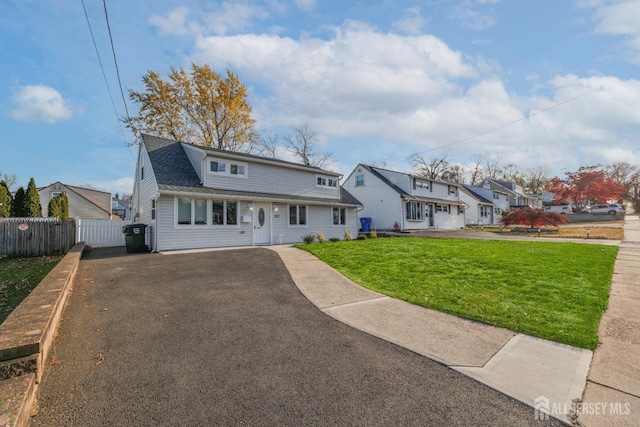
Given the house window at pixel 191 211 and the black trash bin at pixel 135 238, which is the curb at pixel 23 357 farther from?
the black trash bin at pixel 135 238

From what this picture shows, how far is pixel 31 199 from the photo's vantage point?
714 inches

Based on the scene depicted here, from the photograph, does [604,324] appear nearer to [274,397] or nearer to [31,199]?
[274,397]

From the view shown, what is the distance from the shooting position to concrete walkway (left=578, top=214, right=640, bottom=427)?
228 centimetres

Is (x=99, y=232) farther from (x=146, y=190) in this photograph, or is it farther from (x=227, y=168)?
(x=227, y=168)

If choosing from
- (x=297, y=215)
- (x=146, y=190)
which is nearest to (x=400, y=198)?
(x=297, y=215)

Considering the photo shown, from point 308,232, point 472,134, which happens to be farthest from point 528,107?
point 308,232

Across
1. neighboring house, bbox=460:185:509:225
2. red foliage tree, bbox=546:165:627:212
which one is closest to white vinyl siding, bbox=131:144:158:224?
neighboring house, bbox=460:185:509:225

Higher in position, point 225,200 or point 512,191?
point 512,191

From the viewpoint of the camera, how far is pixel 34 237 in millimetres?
11297

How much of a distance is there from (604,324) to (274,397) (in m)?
4.85

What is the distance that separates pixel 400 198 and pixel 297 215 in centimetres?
1183

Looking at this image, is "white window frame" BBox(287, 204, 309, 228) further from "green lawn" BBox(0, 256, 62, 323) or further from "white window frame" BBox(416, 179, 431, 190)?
"white window frame" BBox(416, 179, 431, 190)

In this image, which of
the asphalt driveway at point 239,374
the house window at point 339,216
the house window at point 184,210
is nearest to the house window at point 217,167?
the house window at point 184,210

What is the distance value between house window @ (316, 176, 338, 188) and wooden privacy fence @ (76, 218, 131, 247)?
11.5m
